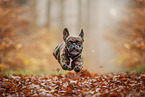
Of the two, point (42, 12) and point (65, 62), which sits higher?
point (42, 12)

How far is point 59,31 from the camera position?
2002 centimetres

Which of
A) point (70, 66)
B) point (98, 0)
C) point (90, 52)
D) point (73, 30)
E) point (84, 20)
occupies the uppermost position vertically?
point (98, 0)

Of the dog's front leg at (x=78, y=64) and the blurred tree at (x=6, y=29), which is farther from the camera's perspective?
the blurred tree at (x=6, y=29)

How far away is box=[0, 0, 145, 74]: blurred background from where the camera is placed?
13.4 m

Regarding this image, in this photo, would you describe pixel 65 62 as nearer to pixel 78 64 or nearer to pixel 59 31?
pixel 78 64

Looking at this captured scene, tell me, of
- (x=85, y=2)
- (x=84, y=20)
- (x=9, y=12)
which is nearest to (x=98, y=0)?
(x=85, y=2)

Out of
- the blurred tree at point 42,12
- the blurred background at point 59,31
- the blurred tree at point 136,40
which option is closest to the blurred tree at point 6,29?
the blurred background at point 59,31

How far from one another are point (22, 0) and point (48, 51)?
681cm

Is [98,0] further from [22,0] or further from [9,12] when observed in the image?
[9,12]

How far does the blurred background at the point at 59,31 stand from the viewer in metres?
13.4

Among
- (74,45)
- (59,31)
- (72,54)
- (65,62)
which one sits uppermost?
(59,31)

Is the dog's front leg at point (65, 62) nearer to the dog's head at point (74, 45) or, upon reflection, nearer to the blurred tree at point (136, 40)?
the dog's head at point (74, 45)

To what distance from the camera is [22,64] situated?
14.0 meters

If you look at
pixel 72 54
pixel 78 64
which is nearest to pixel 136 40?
pixel 78 64
